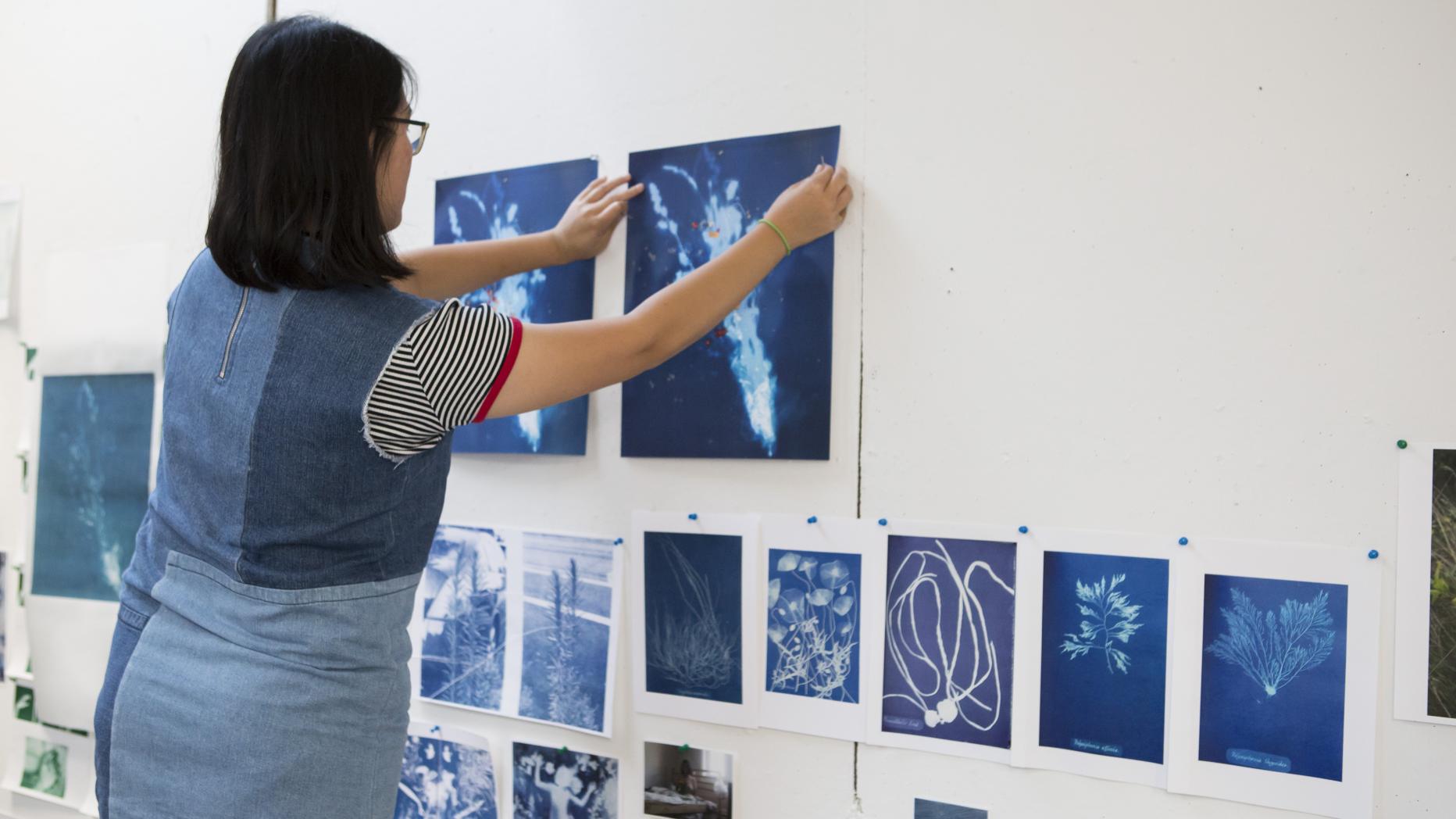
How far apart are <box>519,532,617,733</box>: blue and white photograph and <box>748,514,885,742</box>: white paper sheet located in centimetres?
22

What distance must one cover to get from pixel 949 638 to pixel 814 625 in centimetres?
16

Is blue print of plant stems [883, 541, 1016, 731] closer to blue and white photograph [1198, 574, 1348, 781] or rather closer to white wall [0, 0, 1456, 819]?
white wall [0, 0, 1456, 819]

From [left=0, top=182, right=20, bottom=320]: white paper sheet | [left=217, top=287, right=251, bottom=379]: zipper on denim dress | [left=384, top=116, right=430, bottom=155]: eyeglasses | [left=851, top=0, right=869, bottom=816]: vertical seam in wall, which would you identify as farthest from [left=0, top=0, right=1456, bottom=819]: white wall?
[left=0, top=182, right=20, bottom=320]: white paper sheet

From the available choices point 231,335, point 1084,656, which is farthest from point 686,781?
point 231,335

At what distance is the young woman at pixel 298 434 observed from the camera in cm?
90

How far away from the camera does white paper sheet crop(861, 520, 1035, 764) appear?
1.10 m

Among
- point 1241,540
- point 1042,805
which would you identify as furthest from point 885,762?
point 1241,540

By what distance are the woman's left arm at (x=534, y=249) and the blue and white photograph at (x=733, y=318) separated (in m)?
0.03

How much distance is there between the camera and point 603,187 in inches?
51.5

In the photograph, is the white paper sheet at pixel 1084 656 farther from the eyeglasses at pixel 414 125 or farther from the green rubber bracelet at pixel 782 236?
the eyeglasses at pixel 414 125

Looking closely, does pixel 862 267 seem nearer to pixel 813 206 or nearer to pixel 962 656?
pixel 813 206

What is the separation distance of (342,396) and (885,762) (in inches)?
28.4

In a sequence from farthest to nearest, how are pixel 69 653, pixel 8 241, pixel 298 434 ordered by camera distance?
pixel 8 241 < pixel 69 653 < pixel 298 434

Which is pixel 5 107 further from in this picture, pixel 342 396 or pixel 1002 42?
pixel 1002 42
